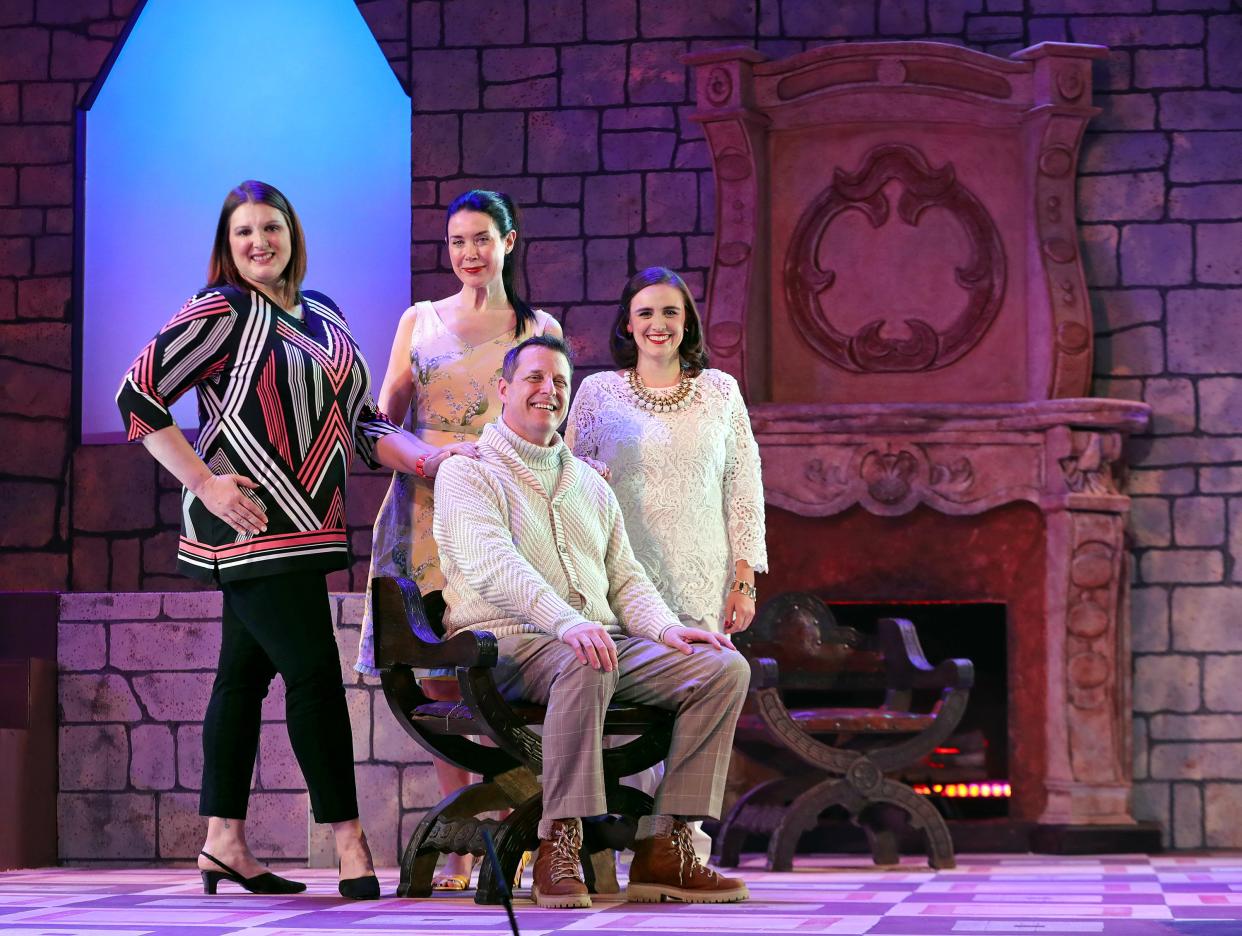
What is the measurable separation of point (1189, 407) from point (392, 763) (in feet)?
9.83

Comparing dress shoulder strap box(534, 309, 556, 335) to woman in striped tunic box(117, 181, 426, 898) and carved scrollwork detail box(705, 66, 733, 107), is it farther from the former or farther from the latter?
carved scrollwork detail box(705, 66, 733, 107)

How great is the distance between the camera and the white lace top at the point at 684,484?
3963mm

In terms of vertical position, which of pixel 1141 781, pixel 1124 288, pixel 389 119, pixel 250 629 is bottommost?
pixel 1141 781

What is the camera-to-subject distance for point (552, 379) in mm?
3594

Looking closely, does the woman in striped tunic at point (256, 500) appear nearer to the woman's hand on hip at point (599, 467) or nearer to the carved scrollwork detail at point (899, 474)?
the woman's hand on hip at point (599, 467)

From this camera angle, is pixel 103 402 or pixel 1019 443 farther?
pixel 103 402

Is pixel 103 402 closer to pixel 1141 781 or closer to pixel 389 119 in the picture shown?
pixel 389 119

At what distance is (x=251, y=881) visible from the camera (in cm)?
361

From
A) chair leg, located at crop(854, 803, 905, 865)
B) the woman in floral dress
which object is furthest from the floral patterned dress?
chair leg, located at crop(854, 803, 905, 865)

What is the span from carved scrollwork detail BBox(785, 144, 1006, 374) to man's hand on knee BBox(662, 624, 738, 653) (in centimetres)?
279

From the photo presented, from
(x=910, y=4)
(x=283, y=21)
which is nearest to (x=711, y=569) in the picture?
(x=910, y=4)

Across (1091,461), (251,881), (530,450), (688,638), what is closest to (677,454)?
(530,450)

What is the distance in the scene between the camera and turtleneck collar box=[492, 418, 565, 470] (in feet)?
11.8

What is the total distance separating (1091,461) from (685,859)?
2.94 meters
